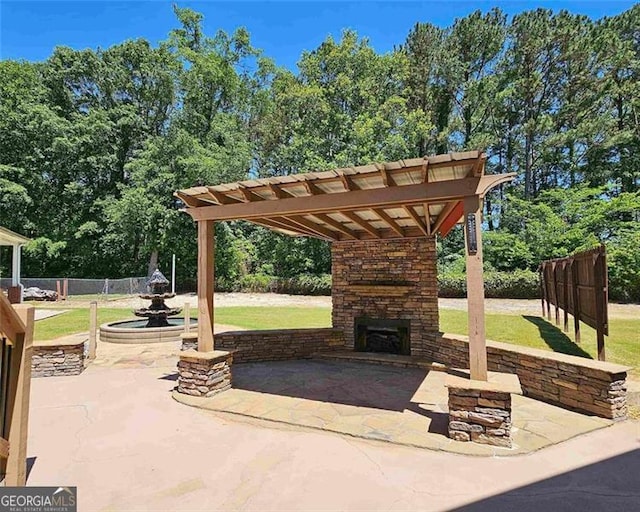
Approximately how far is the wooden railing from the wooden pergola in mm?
2578

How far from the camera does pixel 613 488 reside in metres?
2.86

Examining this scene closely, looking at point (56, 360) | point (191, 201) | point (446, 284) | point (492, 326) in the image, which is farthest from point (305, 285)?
point (191, 201)

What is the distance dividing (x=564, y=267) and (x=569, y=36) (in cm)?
2120

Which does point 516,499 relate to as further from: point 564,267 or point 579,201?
point 579,201

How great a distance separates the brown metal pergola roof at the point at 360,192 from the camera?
388cm

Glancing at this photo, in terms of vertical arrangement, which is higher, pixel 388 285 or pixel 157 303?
pixel 388 285

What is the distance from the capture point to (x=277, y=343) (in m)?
7.43

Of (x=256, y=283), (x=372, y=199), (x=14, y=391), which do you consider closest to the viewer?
(x=14, y=391)

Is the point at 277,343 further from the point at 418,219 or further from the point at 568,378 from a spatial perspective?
the point at 568,378

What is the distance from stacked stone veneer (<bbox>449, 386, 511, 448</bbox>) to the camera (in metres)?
3.57

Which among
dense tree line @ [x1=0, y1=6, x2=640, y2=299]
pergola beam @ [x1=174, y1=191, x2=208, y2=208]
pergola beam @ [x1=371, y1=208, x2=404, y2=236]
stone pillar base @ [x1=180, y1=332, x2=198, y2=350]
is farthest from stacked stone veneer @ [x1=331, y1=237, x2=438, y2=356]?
dense tree line @ [x1=0, y1=6, x2=640, y2=299]

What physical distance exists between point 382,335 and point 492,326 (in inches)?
137

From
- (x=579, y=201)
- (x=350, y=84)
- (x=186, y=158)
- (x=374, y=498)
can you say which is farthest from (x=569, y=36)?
(x=374, y=498)

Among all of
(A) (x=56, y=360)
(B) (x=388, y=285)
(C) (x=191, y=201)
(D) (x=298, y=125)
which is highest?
(D) (x=298, y=125)
